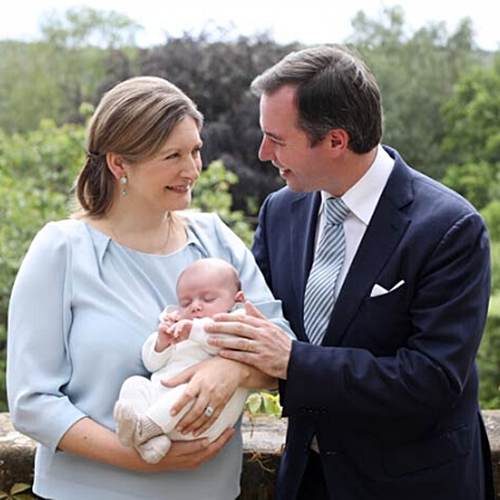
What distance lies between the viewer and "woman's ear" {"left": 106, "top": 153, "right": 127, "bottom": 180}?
2646mm

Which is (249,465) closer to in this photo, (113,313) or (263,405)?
(263,405)

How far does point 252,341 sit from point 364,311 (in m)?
0.33

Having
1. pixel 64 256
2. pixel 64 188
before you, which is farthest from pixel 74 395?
pixel 64 188

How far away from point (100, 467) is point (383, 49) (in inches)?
1072

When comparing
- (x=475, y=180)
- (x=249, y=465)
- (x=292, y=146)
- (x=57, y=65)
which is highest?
(x=292, y=146)

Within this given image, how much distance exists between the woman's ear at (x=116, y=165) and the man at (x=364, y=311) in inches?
17.0

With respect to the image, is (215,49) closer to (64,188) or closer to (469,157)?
(469,157)

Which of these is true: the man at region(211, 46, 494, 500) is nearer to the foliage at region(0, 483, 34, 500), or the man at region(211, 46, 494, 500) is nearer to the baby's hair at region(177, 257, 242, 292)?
the baby's hair at region(177, 257, 242, 292)

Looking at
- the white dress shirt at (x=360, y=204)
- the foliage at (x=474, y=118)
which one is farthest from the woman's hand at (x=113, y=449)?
the foliage at (x=474, y=118)

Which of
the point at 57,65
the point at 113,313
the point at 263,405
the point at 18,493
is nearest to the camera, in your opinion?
the point at 113,313

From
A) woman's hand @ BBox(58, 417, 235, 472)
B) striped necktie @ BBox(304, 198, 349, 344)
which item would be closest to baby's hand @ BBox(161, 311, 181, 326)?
Result: woman's hand @ BBox(58, 417, 235, 472)

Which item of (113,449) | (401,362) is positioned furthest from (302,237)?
(113,449)

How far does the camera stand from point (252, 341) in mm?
2473

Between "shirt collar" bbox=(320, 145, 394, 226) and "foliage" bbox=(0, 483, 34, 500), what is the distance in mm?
1428
